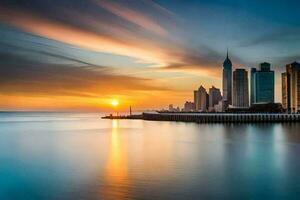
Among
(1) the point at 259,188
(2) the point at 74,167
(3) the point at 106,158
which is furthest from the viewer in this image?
(3) the point at 106,158

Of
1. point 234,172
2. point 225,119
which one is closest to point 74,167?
point 234,172

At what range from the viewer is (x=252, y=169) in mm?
26250

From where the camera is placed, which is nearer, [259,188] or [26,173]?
[259,188]

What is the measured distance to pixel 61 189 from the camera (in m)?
20.1

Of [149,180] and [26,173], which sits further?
[26,173]

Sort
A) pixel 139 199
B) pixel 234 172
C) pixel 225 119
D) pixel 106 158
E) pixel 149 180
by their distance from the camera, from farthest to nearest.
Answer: pixel 225 119
pixel 106 158
pixel 234 172
pixel 149 180
pixel 139 199

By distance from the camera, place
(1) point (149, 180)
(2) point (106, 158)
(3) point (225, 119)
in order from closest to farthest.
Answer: (1) point (149, 180)
(2) point (106, 158)
(3) point (225, 119)

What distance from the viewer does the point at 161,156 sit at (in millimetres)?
33469

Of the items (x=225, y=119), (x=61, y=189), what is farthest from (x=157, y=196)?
(x=225, y=119)

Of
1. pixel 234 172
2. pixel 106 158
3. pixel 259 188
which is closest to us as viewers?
pixel 259 188

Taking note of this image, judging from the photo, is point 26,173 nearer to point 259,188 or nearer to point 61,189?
point 61,189

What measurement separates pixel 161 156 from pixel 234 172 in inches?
394

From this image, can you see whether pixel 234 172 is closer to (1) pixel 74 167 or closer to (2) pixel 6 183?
(1) pixel 74 167

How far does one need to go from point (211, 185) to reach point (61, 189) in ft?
28.8
